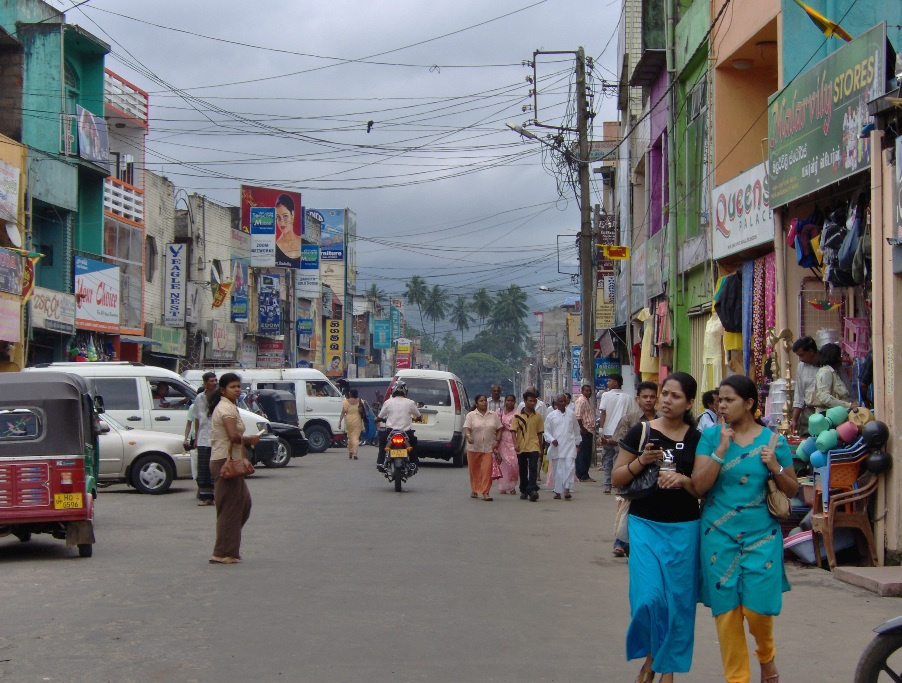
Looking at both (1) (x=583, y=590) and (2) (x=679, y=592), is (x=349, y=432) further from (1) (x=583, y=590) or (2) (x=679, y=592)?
(2) (x=679, y=592)

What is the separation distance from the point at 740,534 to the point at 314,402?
96.8ft

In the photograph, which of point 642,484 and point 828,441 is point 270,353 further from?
point 642,484

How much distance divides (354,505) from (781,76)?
8320 mm

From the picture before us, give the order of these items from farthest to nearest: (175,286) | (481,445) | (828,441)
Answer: (175,286) → (481,445) → (828,441)

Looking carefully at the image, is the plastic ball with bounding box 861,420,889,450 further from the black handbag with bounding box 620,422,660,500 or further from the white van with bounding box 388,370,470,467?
the white van with bounding box 388,370,470,467

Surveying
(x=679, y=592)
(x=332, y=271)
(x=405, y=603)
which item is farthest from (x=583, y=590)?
(x=332, y=271)

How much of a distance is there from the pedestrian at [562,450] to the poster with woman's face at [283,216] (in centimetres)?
3616

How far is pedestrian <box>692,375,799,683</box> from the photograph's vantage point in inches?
228

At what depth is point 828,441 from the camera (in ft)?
35.7

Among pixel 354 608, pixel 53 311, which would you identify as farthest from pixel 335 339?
pixel 354 608

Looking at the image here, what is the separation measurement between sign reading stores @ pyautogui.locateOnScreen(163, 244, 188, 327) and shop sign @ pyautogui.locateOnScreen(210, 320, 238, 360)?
5.46m

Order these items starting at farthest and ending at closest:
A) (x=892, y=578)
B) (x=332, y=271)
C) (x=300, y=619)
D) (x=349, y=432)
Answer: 1. (x=332, y=271)
2. (x=349, y=432)
3. (x=892, y=578)
4. (x=300, y=619)

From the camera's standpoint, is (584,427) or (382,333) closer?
(584,427)

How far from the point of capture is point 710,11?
63.8 feet
